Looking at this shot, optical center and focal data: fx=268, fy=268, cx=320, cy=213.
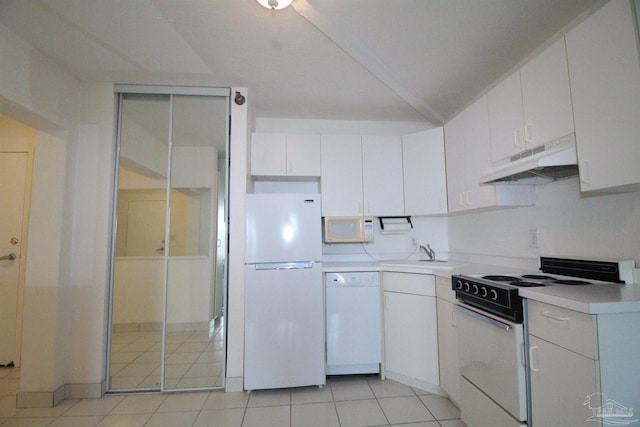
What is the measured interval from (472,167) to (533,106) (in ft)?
2.08

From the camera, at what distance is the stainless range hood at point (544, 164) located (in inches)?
55.0

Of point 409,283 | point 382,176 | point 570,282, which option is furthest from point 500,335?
point 382,176

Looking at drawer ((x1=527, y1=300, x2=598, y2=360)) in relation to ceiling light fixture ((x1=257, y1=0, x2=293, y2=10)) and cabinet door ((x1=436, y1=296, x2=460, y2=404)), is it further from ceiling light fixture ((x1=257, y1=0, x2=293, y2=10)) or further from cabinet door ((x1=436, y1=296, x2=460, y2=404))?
ceiling light fixture ((x1=257, y1=0, x2=293, y2=10))

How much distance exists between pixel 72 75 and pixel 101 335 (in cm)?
213

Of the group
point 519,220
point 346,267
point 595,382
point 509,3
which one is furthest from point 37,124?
point 519,220

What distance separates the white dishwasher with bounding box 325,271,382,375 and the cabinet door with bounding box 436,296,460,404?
1.63 ft

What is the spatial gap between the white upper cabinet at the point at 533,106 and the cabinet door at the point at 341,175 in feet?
3.87

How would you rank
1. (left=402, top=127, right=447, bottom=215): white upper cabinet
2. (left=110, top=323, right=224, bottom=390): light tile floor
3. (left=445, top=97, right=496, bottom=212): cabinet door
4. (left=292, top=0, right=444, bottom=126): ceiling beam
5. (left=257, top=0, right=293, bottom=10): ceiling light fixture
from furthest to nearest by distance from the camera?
(left=402, top=127, right=447, bottom=215): white upper cabinet, (left=110, top=323, right=224, bottom=390): light tile floor, (left=445, top=97, right=496, bottom=212): cabinet door, (left=292, top=0, right=444, bottom=126): ceiling beam, (left=257, top=0, right=293, bottom=10): ceiling light fixture

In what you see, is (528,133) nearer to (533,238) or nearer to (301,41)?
(533,238)

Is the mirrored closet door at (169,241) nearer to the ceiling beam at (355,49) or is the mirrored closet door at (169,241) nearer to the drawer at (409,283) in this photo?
the ceiling beam at (355,49)

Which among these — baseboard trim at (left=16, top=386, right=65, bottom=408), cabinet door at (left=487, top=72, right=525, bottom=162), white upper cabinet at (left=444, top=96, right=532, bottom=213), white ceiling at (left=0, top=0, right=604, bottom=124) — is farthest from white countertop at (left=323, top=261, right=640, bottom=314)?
baseboard trim at (left=16, top=386, right=65, bottom=408)

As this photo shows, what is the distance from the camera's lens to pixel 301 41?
185 cm

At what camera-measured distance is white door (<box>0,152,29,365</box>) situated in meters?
2.62

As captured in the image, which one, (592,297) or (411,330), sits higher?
(592,297)
